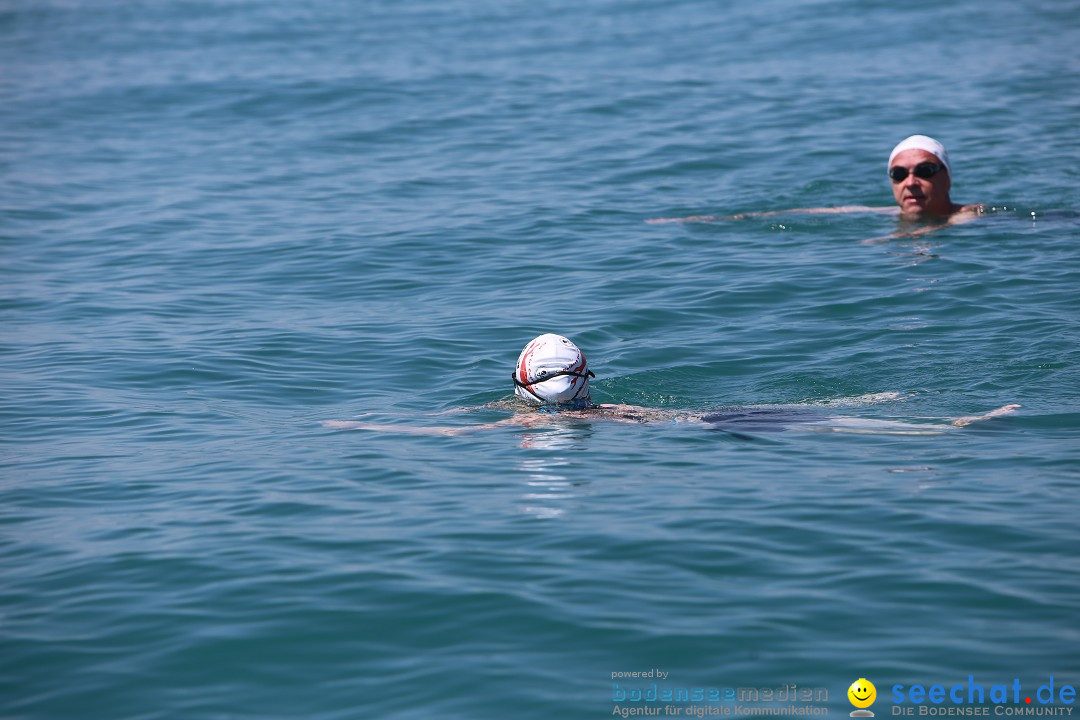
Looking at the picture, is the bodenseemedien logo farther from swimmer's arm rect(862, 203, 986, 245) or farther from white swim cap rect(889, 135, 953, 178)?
white swim cap rect(889, 135, 953, 178)

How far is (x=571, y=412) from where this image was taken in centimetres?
1100

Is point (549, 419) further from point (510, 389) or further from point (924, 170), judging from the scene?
point (924, 170)

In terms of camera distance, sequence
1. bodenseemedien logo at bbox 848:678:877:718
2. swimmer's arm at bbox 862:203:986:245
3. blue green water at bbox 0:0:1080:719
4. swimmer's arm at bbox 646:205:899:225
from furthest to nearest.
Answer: swimmer's arm at bbox 646:205:899:225
swimmer's arm at bbox 862:203:986:245
blue green water at bbox 0:0:1080:719
bodenseemedien logo at bbox 848:678:877:718

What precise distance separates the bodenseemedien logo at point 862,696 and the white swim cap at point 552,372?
479cm

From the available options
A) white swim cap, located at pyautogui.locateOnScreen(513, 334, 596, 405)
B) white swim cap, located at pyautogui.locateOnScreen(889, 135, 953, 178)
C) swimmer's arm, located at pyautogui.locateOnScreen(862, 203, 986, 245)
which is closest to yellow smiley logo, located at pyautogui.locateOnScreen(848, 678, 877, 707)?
white swim cap, located at pyautogui.locateOnScreen(513, 334, 596, 405)

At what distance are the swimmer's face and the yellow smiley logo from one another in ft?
38.8

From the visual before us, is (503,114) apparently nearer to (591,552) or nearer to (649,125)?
(649,125)

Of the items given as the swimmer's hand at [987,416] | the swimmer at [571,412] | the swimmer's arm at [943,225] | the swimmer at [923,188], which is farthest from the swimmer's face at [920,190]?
the swimmer's hand at [987,416]

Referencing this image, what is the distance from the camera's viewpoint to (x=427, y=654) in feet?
23.0

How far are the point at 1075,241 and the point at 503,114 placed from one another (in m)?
13.0

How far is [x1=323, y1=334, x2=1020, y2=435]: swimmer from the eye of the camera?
1048 cm

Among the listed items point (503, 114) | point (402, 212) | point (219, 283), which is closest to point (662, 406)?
point (219, 283)

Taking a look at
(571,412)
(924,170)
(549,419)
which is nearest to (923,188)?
(924,170)

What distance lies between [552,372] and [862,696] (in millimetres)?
4953
